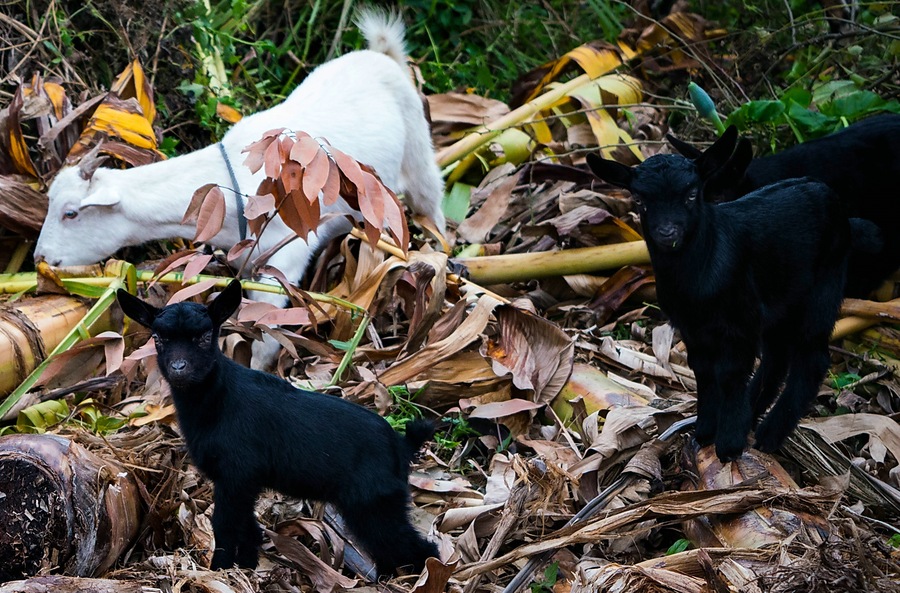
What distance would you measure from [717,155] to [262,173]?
118 inches

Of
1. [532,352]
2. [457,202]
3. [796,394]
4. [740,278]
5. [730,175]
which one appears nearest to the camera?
[740,278]

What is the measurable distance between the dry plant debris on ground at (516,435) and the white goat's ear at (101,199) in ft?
1.37

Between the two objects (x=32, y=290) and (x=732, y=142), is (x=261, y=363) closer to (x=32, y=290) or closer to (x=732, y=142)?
(x=32, y=290)

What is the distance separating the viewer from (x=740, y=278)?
361 cm

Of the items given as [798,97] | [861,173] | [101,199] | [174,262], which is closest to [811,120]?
[798,97]

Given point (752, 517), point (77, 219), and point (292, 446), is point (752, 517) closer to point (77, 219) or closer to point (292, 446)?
point (292, 446)

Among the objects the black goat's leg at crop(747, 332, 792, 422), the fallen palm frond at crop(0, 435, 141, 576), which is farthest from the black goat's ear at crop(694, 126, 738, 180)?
the fallen palm frond at crop(0, 435, 141, 576)

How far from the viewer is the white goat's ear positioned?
532cm

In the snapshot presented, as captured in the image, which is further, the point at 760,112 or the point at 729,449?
the point at 760,112

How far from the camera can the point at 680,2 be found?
8648 millimetres

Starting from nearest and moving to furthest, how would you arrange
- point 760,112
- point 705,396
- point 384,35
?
point 705,396 → point 760,112 → point 384,35

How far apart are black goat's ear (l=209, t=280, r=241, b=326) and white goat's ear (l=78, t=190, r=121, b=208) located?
229cm

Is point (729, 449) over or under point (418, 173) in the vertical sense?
over

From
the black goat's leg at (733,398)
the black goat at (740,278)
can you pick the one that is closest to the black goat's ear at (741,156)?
the black goat at (740,278)
